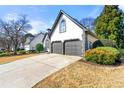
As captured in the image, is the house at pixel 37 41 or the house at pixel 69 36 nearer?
the house at pixel 69 36

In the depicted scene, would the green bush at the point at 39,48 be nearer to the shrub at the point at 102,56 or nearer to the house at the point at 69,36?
the house at the point at 69,36

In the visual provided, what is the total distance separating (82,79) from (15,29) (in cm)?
2081

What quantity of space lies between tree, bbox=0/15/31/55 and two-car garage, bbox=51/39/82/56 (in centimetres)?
493

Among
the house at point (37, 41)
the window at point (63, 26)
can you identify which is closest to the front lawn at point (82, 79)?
the window at point (63, 26)

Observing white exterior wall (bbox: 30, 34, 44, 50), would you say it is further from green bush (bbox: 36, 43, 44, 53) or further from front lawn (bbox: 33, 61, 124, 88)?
front lawn (bbox: 33, 61, 124, 88)

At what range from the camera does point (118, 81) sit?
1286cm

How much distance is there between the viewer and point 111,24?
3559cm

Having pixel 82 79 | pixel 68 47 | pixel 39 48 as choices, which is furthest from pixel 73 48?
pixel 82 79

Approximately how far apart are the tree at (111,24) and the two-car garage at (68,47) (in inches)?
455

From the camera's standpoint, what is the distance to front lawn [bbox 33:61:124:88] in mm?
12344

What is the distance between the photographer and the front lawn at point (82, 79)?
12344 mm
